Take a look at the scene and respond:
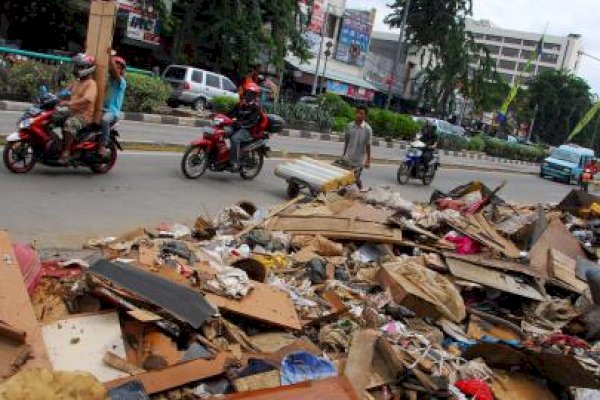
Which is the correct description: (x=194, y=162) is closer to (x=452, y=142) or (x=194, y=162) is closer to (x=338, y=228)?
(x=338, y=228)

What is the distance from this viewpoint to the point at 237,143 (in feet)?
36.5

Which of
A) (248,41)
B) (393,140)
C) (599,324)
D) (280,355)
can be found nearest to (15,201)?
(280,355)

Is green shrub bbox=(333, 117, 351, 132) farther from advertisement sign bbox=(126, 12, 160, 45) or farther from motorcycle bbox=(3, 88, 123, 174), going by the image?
motorcycle bbox=(3, 88, 123, 174)

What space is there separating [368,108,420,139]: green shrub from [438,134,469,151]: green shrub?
412cm

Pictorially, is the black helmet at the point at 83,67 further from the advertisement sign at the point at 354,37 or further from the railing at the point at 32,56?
the advertisement sign at the point at 354,37

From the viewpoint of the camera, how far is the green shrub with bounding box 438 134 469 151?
3901cm

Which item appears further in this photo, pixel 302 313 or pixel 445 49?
pixel 445 49

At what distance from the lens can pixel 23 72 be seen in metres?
18.1

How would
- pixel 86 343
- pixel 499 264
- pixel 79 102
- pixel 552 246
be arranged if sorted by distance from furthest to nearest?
pixel 79 102 < pixel 552 246 < pixel 499 264 < pixel 86 343

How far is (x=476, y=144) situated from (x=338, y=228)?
37533mm

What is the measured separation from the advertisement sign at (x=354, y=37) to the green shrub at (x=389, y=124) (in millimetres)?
14084

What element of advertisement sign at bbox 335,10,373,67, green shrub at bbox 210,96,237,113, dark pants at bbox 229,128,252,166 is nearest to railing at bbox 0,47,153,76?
green shrub at bbox 210,96,237,113

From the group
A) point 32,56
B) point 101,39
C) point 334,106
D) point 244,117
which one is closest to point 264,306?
point 101,39

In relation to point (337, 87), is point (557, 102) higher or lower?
higher
